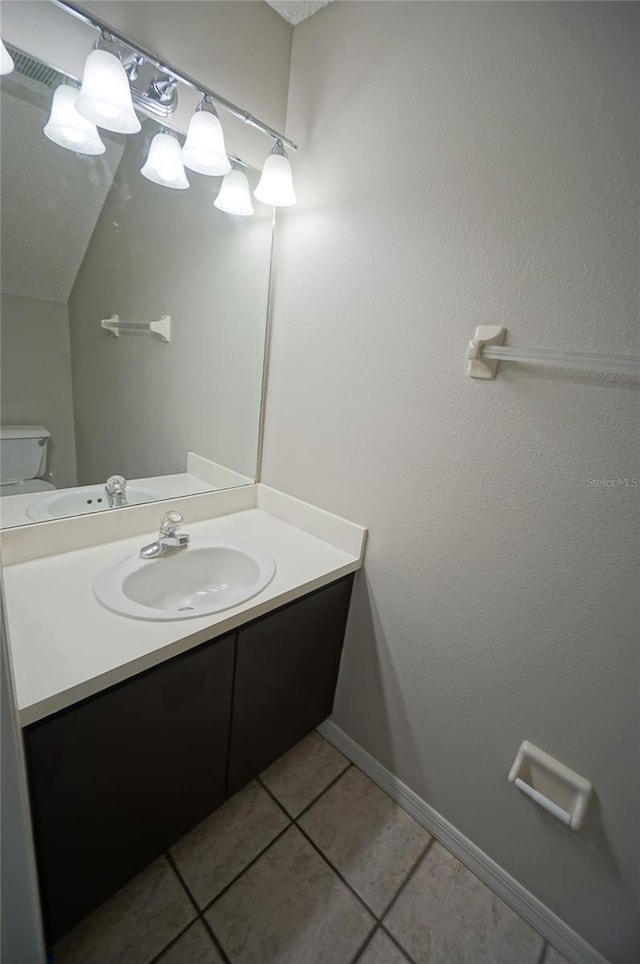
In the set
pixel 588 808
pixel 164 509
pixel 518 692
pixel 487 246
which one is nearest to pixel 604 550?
pixel 518 692

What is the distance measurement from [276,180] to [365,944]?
2.06 metres

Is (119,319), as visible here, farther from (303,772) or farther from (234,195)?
(303,772)

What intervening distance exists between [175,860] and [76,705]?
0.76 m

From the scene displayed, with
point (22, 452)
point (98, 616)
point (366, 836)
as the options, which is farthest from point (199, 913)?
point (22, 452)

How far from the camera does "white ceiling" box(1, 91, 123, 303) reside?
0.93 metres

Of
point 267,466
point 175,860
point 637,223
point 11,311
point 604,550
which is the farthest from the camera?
point 267,466

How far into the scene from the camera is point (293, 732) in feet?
4.41

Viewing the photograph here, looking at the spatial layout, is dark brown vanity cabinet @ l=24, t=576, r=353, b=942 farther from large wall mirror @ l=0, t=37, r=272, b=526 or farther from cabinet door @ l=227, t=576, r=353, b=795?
large wall mirror @ l=0, t=37, r=272, b=526

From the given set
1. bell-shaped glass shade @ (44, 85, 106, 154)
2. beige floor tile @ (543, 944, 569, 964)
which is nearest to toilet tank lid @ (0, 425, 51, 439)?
bell-shaped glass shade @ (44, 85, 106, 154)

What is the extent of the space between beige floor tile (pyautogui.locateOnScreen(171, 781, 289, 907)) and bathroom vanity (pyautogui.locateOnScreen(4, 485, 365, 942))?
0.16 m

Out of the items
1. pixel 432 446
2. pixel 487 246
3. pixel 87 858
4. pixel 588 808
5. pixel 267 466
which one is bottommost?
pixel 87 858

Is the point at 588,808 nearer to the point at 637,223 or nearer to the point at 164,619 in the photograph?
the point at 164,619

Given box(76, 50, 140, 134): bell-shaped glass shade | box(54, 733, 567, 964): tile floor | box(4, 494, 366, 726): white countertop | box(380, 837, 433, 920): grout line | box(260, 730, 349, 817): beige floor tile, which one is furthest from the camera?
box(260, 730, 349, 817): beige floor tile

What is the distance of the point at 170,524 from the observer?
124 cm
